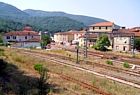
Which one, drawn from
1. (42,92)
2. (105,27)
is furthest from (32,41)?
(42,92)

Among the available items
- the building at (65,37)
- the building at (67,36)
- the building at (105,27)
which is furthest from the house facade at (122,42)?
the building at (65,37)

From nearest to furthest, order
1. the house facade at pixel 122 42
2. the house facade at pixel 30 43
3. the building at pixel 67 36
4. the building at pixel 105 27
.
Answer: the house facade at pixel 122 42
the house facade at pixel 30 43
the building at pixel 105 27
the building at pixel 67 36

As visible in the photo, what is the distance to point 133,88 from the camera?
39.9 ft

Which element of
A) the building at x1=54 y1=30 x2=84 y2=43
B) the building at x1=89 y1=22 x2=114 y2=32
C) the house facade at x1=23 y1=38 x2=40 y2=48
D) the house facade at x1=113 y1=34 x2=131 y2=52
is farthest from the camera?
the building at x1=54 y1=30 x2=84 y2=43

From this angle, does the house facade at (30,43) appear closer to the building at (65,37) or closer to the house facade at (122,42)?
the house facade at (122,42)

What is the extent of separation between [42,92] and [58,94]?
2913 mm

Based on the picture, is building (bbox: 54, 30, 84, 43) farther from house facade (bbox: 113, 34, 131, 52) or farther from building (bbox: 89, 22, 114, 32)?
house facade (bbox: 113, 34, 131, 52)

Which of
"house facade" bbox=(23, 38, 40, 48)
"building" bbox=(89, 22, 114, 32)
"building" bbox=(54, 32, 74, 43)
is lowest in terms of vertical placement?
"house facade" bbox=(23, 38, 40, 48)

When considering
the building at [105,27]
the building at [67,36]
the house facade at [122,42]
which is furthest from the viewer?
the building at [67,36]

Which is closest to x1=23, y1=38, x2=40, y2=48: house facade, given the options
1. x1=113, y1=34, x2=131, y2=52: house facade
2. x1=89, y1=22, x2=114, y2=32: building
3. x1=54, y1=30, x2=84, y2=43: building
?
x1=89, y1=22, x2=114, y2=32: building

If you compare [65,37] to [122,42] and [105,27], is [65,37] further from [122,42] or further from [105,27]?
[122,42]

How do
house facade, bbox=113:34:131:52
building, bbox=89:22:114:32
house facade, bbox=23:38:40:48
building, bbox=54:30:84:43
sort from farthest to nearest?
building, bbox=54:30:84:43 < building, bbox=89:22:114:32 < house facade, bbox=23:38:40:48 < house facade, bbox=113:34:131:52

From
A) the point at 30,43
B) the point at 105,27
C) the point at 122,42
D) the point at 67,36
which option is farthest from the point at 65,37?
the point at 122,42

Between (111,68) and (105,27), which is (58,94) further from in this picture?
(105,27)
